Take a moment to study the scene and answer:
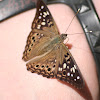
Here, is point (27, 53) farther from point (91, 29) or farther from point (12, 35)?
point (91, 29)

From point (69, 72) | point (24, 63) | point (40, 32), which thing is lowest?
point (69, 72)

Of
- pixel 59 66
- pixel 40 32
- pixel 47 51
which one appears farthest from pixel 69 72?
pixel 40 32

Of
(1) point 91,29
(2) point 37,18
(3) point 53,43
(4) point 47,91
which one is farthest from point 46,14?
(4) point 47,91

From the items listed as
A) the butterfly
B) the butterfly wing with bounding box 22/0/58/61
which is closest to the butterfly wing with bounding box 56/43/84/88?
the butterfly

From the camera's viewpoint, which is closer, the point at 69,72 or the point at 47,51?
the point at 69,72

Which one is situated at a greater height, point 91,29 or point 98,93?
point 91,29

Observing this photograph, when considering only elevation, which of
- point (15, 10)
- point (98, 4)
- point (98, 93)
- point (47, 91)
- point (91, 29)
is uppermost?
point (15, 10)

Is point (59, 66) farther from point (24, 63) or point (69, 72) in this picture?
point (24, 63)
